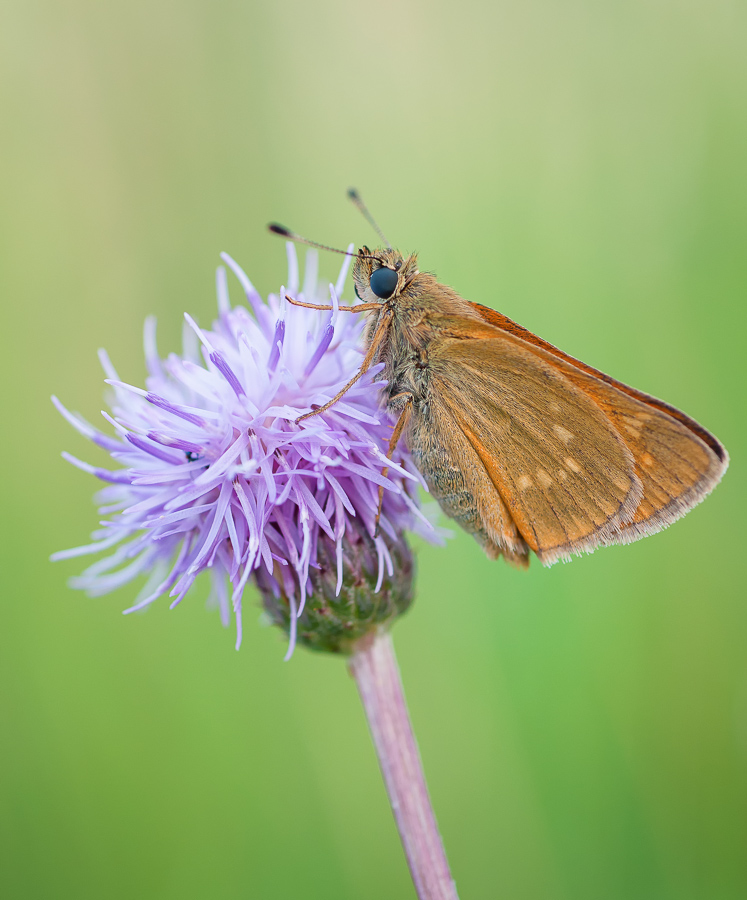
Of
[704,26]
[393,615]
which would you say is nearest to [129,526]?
[393,615]

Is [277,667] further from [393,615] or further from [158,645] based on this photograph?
[393,615]

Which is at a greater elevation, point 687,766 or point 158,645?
point 158,645

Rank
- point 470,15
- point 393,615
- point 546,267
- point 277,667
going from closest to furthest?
point 393,615
point 277,667
point 546,267
point 470,15

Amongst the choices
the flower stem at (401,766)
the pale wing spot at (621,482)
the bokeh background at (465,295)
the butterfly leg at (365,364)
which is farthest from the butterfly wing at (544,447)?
the bokeh background at (465,295)

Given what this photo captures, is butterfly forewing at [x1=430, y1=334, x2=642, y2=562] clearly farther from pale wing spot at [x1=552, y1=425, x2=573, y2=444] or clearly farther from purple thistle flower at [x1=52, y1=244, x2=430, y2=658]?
purple thistle flower at [x1=52, y1=244, x2=430, y2=658]

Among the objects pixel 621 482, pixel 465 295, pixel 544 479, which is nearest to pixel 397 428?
pixel 544 479

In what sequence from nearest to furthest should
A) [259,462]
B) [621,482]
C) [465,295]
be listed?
[259,462] → [621,482] → [465,295]

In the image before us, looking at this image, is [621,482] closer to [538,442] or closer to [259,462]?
[538,442]

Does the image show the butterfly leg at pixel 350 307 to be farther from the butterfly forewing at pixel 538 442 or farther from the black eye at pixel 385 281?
the butterfly forewing at pixel 538 442
